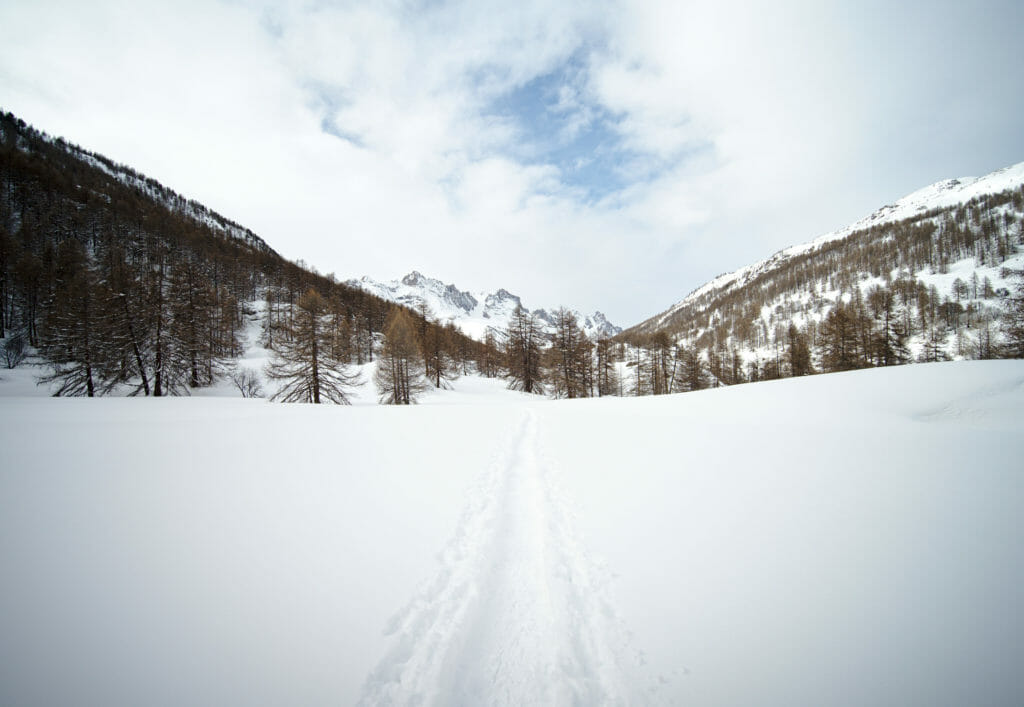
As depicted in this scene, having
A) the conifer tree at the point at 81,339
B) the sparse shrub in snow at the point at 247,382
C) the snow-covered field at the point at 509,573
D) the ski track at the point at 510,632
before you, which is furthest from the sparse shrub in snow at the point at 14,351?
the ski track at the point at 510,632

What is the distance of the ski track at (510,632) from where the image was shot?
2.56m

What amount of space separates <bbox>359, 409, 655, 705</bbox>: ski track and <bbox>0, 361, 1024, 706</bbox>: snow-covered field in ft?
0.07

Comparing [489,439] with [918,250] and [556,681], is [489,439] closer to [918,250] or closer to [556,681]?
[556,681]

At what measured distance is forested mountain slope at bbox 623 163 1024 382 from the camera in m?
28.0

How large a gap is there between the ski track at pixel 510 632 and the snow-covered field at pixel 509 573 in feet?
0.07

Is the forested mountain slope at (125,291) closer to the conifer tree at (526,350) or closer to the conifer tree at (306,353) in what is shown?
the conifer tree at (306,353)

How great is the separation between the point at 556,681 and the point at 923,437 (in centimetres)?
922

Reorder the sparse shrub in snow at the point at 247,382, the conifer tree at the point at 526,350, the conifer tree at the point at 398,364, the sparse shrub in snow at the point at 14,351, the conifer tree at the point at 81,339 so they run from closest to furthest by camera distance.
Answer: the conifer tree at the point at 81,339 < the conifer tree at the point at 398,364 < the sparse shrub in snow at the point at 247,382 < the sparse shrub in snow at the point at 14,351 < the conifer tree at the point at 526,350

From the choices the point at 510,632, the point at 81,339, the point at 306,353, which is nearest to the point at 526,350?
the point at 306,353

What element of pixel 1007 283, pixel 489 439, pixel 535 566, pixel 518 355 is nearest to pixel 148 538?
pixel 535 566

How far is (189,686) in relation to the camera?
7.44 ft

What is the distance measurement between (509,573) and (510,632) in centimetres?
83

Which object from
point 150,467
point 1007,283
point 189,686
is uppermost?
point 1007,283

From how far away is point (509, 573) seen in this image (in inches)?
155
